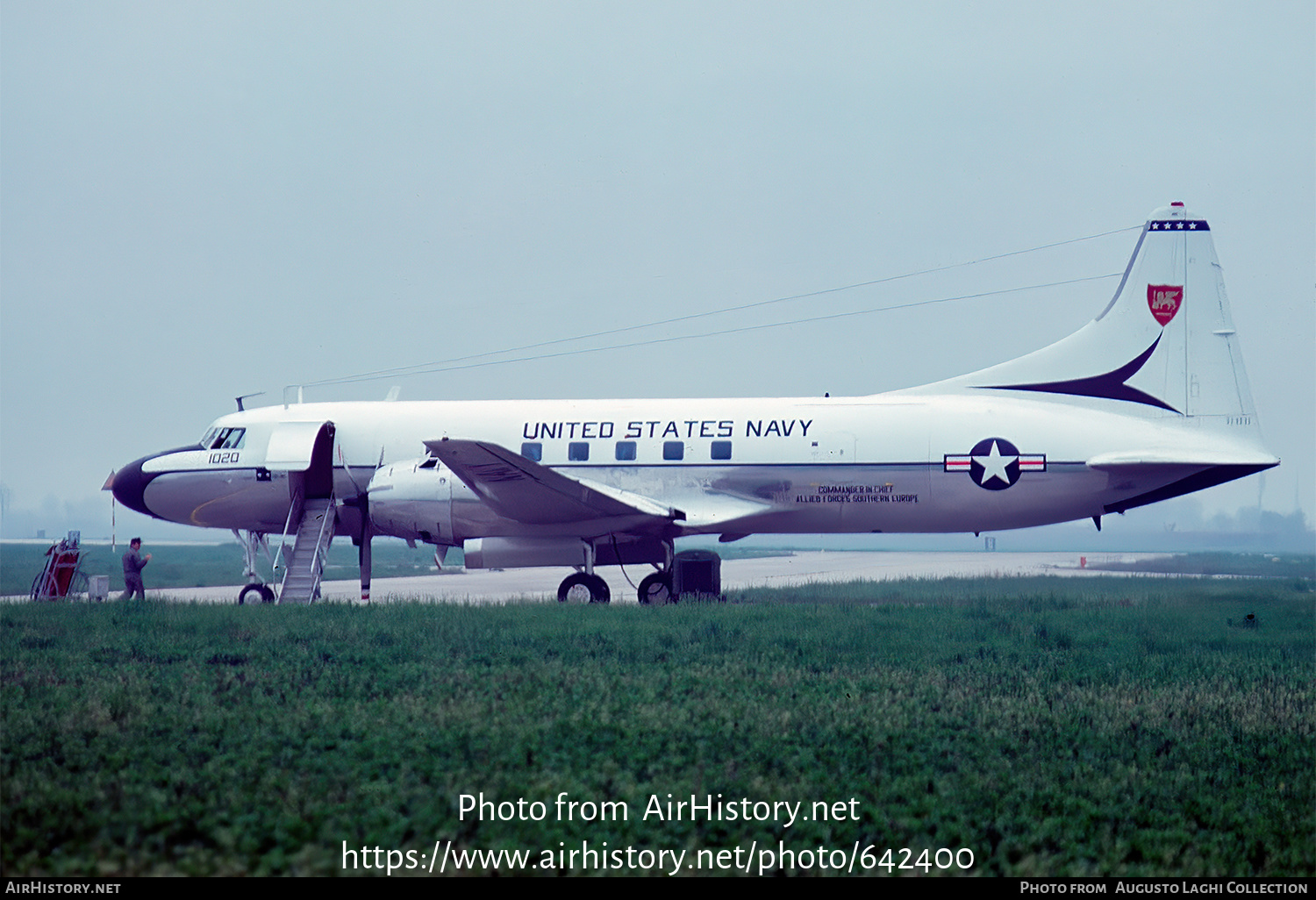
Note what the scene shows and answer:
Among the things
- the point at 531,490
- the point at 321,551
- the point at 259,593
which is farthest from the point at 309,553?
the point at 531,490

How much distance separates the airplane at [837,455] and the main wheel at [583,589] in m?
0.04

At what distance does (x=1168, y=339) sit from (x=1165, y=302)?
0.78 meters

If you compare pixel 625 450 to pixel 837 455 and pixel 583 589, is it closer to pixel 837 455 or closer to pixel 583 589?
pixel 583 589

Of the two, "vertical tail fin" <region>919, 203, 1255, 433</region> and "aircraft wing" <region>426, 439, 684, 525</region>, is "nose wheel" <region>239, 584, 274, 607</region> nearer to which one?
"aircraft wing" <region>426, 439, 684, 525</region>

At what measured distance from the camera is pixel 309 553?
2175 cm

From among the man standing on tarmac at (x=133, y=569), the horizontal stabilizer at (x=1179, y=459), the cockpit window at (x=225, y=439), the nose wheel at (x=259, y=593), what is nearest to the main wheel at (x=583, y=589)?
the nose wheel at (x=259, y=593)

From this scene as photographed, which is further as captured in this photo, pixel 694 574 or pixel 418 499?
pixel 694 574

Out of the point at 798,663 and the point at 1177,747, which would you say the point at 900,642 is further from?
the point at 1177,747

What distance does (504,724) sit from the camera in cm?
862

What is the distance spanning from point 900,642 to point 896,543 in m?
167

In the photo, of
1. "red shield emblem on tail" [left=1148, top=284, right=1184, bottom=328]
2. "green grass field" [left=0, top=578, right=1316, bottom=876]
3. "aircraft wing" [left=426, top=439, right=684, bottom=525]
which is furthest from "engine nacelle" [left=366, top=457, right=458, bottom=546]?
"red shield emblem on tail" [left=1148, top=284, right=1184, bottom=328]

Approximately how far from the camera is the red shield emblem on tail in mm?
20422

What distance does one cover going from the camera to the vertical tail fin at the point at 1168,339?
65.8 ft
